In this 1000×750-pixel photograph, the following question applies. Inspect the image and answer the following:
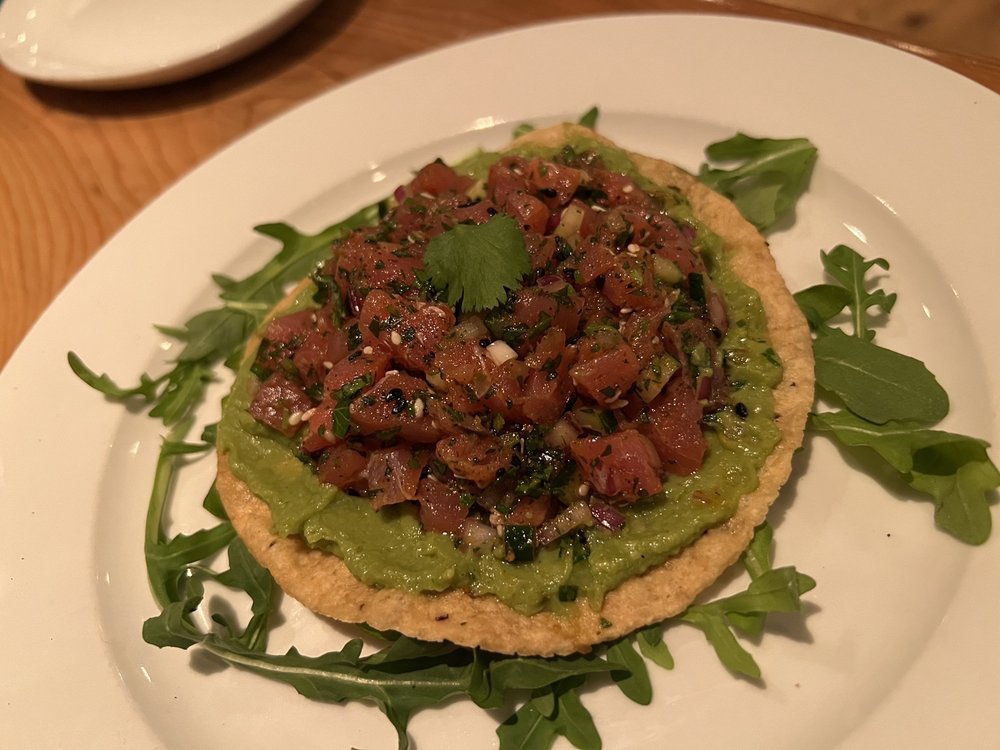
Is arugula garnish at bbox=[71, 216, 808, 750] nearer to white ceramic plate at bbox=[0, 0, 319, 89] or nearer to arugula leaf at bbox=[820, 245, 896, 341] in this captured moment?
arugula leaf at bbox=[820, 245, 896, 341]

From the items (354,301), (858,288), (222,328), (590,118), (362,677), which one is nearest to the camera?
(362,677)

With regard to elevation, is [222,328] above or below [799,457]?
below

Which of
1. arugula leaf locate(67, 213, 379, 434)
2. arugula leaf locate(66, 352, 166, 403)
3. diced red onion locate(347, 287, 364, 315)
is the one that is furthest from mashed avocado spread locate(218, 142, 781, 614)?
arugula leaf locate(66, 352, 166, 403)

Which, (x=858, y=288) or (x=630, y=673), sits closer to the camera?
(x=630, y=673)

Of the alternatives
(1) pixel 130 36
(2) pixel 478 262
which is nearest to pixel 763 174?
(2) pixel 478 262

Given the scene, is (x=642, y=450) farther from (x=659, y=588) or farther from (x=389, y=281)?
(x=389, y=281)

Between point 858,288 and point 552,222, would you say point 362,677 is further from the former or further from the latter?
point 858,288
